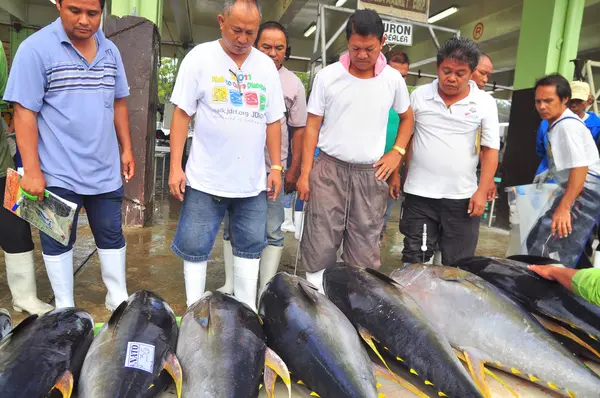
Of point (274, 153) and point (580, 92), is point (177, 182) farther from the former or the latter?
point (580, 92)

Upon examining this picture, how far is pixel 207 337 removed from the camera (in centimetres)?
137

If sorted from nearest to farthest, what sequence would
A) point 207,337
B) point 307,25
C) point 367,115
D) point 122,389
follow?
point 122,389, point 207,337, point 367,115, point 307,25

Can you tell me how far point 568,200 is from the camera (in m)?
2.90

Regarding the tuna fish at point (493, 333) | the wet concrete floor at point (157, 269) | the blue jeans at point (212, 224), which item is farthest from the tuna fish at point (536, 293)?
the blue jeans at point (212, 224)

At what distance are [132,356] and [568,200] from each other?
9.25 feet

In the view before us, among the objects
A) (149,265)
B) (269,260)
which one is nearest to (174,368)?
(269,260)

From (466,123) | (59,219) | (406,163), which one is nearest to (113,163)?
(59,219)

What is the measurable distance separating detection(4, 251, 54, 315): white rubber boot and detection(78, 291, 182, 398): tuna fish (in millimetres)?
1537

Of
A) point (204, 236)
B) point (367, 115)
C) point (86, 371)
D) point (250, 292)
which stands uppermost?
point (367, 115)

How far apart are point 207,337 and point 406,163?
2101 millimetres

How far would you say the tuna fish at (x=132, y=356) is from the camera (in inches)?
46.1

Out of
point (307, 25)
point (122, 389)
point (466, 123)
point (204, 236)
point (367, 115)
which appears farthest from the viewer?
point (307, 25)

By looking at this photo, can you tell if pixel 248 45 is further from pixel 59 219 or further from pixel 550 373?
pixel 550 373

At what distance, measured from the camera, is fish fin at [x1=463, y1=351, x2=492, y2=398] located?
1412 millimetres
